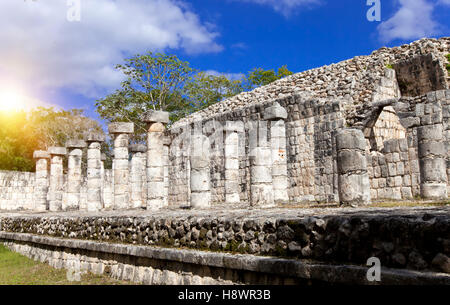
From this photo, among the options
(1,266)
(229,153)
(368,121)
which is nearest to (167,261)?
(1,266)

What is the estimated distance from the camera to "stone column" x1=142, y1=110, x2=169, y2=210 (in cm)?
1390

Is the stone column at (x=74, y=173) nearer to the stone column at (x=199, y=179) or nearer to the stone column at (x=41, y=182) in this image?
the stone column at (x=41, y=182)

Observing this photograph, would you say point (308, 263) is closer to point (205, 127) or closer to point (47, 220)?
point (47, 220)

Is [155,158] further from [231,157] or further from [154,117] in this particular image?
[231,157]

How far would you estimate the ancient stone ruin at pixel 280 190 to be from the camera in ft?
14.9

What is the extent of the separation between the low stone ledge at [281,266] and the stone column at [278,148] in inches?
232

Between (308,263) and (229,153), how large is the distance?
10.6m

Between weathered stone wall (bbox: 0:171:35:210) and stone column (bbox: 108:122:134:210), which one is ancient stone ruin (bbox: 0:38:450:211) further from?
weathered stone wall (bbox: 0:171:35:210)

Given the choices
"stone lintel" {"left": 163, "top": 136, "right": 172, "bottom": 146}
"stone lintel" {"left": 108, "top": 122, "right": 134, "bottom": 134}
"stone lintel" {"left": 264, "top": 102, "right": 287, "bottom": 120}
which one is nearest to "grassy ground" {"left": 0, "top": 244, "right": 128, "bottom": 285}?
"stone lintel" {"left": 108, "top": 122, "right": 134, "bottom": 134}

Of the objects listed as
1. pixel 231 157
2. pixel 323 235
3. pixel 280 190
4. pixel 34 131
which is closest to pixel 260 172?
pixel 280 190

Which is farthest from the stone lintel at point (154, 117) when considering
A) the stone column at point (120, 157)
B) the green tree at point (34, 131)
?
the green tree at point (34, 131)

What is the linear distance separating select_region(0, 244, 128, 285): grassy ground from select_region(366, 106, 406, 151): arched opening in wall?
11.4m

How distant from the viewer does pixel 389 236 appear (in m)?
4.12

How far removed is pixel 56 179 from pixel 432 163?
1600cm
